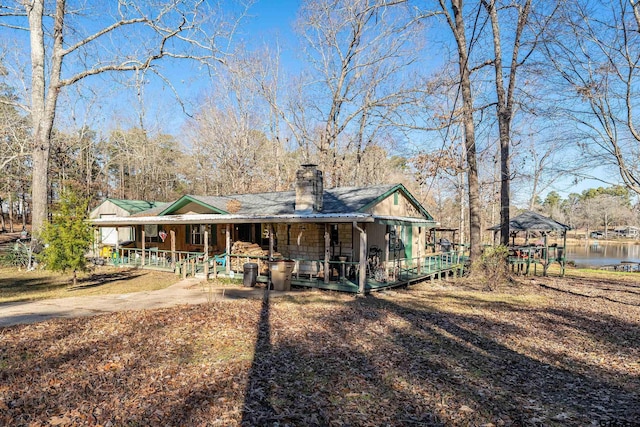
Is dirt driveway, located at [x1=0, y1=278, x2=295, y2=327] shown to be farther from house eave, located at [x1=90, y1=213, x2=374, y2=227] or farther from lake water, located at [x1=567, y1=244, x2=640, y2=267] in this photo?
lake water, located at [x1=567, y1=244, x2=640, y2=267]

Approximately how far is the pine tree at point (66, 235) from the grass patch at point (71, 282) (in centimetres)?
93

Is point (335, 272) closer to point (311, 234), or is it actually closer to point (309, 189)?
point (311, 234)

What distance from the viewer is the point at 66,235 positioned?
11891 millimetres

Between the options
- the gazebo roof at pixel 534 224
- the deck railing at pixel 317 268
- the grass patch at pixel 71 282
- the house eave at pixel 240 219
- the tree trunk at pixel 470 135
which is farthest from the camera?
the gazebo roof at pixel 534 224

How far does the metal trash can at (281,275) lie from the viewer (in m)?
12.7

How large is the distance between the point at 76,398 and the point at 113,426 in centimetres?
93

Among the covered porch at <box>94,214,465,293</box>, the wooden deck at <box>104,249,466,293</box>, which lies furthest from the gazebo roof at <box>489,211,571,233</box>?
the covered porch at <box>94,214,465,293</box>

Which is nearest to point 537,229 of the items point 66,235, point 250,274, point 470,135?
point 470,135

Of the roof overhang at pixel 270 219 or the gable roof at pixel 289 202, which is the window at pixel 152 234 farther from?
the gable roof at pixel 289 202

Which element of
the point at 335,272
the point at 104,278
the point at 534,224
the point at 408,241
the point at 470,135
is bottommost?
the point at 104,278

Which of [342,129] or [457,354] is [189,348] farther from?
[342,129]

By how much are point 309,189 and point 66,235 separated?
8489 mm

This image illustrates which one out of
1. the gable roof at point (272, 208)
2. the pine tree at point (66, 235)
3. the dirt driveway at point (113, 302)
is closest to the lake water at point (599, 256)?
the gable roof at point (272, 208)

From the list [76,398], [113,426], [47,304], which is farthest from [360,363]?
[47,304]
